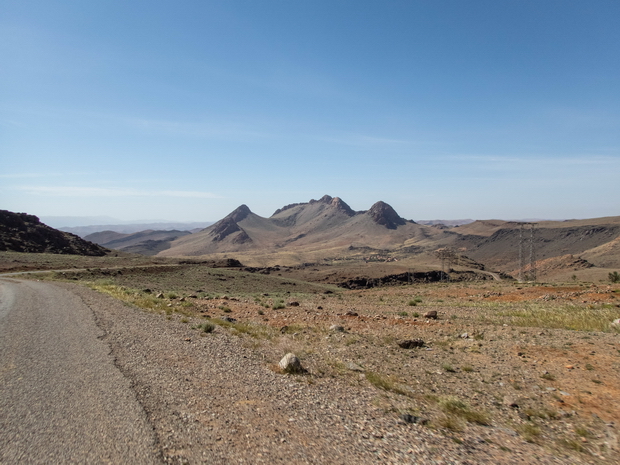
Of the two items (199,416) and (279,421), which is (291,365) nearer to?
(279,421)

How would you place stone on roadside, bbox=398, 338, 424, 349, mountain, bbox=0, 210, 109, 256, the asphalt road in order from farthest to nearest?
mountain, bbox=0, 210, 109, 256, stone on roadside, bbox=398, 338, 424, 349, the asphalt road

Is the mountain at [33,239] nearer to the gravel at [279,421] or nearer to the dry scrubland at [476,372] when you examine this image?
the dry scrubland at [476,372]

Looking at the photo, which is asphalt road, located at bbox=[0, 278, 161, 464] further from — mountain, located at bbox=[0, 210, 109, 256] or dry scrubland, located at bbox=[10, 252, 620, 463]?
mountain, located at bbox=[0, 210, 109, 256]

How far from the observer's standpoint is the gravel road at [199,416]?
4.46m

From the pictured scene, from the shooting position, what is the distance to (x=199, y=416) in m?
5.44

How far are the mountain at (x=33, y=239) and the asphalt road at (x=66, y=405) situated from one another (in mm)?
75887

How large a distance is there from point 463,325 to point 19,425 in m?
14.2

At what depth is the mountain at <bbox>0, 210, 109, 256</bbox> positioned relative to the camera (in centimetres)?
6938

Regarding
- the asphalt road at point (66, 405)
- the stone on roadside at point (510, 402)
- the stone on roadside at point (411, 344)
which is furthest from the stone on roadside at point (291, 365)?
the stone on roadside at point (510, 402)

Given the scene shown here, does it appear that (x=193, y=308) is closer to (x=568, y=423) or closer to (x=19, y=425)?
(x=19, y=425)

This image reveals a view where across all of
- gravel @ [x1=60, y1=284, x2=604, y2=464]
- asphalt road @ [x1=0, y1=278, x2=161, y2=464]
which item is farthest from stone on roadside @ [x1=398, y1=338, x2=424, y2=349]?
asphalt road @ [x1=0, y1=278, x2=161, y2=464]

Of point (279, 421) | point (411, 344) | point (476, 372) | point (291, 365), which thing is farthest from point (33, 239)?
point (476, 372)

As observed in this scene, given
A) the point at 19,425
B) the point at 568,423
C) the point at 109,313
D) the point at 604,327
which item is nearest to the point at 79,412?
the point at 19,425

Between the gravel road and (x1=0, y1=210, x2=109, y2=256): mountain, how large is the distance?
7799 cm
